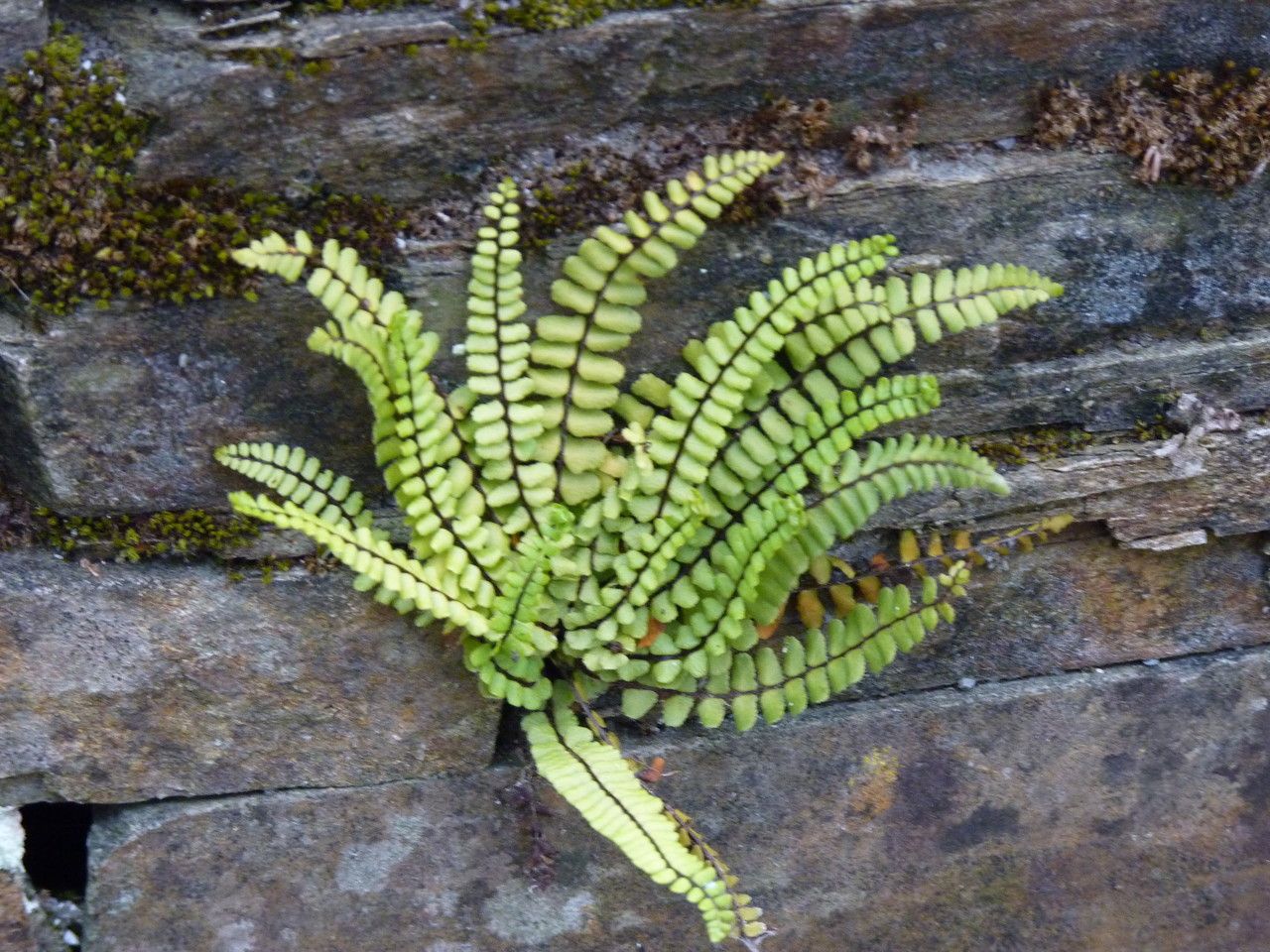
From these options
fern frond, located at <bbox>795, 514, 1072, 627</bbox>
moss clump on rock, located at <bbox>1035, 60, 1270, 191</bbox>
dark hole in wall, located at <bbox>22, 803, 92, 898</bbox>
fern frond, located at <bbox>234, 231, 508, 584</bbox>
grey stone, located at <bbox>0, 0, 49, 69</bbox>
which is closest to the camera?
grey stone, located at <bbox>0, 0, 49, 69</bbox>

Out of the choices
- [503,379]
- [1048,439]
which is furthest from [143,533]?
[1048,439]

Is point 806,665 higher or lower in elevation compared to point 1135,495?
lower

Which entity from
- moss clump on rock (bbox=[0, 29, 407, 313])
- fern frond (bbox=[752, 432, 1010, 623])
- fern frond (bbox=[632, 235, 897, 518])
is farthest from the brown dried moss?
fern frond (bbox=[752, 432, 1010, 623])

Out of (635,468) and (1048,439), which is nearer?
(635,468)

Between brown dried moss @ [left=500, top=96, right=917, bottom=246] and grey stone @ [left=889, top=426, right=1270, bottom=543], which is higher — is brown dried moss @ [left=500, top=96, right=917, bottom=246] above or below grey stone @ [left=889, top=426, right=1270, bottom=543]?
above

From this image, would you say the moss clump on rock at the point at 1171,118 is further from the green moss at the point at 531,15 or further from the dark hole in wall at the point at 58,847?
the dark hole in wall at the point at 58,847

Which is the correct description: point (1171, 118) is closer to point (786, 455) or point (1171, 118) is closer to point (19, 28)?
point (786, 455)

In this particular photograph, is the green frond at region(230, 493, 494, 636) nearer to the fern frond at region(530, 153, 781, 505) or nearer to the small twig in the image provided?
the fern frond at region(530, 153, 781, 505)
